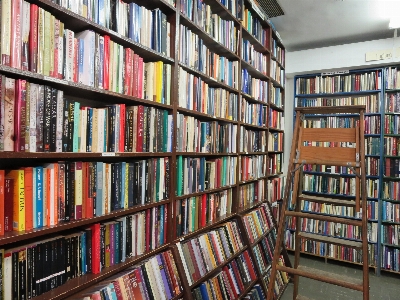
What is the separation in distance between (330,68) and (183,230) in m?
3.25

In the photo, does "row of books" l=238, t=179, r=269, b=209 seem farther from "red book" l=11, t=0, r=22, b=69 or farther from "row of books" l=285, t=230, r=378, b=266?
"red book" l=11, t=0, r=22, b=69

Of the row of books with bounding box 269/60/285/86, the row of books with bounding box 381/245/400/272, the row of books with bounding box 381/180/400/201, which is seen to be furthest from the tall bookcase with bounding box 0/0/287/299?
the row of books with bounding box 381/180/400/201

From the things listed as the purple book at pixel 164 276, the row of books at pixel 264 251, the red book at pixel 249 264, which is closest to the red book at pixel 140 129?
the purple book at pixel 164 276

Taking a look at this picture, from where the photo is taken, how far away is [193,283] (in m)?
1.71

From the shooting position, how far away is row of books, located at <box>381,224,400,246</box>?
10.9 ft

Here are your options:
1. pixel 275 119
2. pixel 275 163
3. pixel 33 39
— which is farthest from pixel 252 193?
pixel 33 39

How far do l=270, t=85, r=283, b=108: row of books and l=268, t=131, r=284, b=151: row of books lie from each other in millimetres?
396

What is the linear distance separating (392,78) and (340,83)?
60cm

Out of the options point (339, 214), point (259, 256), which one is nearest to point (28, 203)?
point (259, 256)

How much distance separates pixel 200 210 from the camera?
1944 millimetres

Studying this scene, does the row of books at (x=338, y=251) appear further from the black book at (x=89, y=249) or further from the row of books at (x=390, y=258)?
the black book at (x=89, y=249)

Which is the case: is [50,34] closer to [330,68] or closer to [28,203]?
[28,203]

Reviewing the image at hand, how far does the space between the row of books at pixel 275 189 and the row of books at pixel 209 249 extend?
1051mm

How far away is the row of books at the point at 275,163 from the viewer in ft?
10.7
